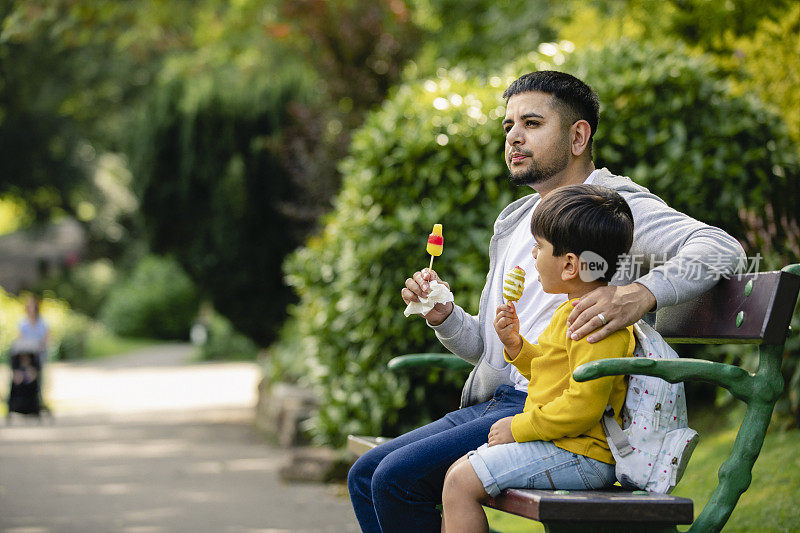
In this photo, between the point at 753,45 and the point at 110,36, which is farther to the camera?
the point at 110,36

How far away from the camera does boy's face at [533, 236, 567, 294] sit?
97.3 inches

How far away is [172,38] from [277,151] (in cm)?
472

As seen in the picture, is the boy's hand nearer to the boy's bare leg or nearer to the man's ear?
the boy's bare leg

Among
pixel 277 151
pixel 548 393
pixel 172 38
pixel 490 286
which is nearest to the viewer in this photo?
pixel 548 393

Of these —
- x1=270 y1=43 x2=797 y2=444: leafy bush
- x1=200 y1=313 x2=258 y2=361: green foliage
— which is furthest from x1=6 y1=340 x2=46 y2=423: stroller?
x1=200 y1=313 x2=258 y2=361: green foliage

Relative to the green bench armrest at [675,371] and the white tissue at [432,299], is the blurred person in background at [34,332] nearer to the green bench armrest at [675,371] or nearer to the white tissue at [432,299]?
the white tissue at [432,299]

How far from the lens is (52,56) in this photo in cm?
1742

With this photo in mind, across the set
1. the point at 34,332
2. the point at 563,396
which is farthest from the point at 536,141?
the point at 34,332

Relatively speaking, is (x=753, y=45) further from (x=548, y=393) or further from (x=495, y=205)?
(x=548, y=393)

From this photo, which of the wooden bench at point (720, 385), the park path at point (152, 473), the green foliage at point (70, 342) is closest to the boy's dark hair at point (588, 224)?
the wooden bench at point (720, 385)

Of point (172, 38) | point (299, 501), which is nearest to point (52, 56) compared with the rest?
point (172, 38)

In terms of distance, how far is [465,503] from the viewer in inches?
94.5

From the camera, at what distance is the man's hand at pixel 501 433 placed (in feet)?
8.05

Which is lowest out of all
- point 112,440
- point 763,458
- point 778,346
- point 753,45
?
point 112,440
